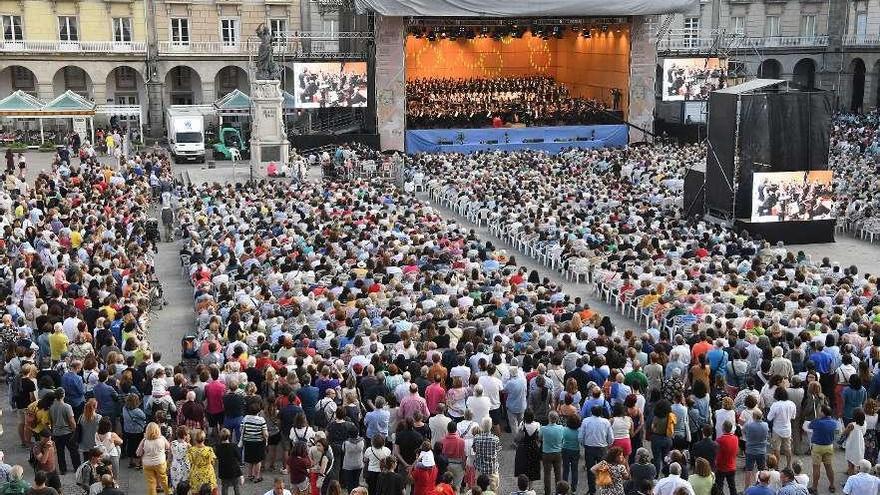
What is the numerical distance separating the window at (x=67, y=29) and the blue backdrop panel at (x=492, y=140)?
19.4m

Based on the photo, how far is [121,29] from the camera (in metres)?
54.9

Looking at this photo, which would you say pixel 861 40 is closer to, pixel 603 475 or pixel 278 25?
pixel 278 25

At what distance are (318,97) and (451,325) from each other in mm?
33435

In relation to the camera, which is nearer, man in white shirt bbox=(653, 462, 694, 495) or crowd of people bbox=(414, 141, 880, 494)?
man in white shirt bbox=(653, 462, 694, 495)

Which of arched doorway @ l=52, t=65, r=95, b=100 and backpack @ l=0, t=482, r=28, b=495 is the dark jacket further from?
arched doorway @ l=52, t=65, r=95, b=100

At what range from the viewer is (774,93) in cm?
2867

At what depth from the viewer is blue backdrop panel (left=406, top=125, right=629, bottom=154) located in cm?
4778

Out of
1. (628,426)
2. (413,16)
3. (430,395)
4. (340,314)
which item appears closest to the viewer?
(628,426)

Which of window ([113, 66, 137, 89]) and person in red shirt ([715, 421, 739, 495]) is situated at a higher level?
window ([113, 66, 137, 89])


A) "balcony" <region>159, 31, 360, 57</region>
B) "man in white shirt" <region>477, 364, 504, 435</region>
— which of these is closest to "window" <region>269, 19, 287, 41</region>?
"balcony" <region>159, 31, 360, 57</region>

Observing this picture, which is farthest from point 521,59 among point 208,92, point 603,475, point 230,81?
point 603,475

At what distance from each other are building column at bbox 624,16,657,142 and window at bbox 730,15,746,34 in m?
13.9

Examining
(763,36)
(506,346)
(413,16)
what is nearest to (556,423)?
(506,346)

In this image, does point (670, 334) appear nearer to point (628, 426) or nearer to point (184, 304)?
point (628, 426)
